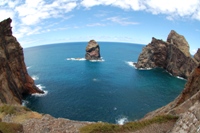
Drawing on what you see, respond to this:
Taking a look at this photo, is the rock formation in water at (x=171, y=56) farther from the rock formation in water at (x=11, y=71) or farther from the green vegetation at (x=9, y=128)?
the green vegetation at (x=9, y=128)

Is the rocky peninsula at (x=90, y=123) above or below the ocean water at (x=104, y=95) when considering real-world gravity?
above

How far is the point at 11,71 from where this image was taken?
77438 mm

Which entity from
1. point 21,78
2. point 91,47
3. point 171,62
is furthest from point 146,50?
point 21,78

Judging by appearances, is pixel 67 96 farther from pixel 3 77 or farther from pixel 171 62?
pixel 171 62

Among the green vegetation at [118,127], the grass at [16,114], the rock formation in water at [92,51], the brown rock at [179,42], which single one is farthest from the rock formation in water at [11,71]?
the brown rock at [179,42]

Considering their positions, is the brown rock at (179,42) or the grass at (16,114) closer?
the grass at (16,114)

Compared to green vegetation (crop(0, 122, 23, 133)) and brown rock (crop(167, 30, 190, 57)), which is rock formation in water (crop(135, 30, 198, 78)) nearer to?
brown rock (crop(167, 30, 190, 57))

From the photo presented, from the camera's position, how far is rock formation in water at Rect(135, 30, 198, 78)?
415 ft

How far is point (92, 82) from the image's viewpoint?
355 ft

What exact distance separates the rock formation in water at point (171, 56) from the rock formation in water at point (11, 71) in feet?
300

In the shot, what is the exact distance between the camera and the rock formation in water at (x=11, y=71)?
222 ft

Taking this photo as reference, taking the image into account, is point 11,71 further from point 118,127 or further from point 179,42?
point 179,42

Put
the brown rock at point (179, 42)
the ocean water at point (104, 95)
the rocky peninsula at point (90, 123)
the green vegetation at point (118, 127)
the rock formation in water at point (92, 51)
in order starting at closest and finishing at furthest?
the rocky peninsula at point (90, 123), the green vegetation at point (118, 127), the ocean water at point (104, 95), the brown rock at point (179, 42), the rock formation in water at point (92, 51)

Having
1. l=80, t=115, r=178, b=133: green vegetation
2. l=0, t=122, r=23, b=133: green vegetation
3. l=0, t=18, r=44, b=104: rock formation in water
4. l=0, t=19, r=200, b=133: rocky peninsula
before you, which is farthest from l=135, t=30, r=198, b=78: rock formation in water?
l=0, t=122, r=23, b=133: green vegetation
